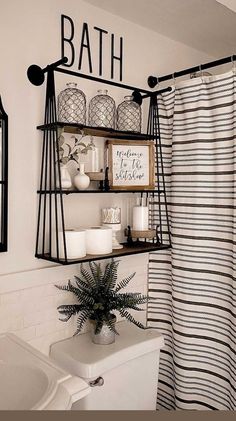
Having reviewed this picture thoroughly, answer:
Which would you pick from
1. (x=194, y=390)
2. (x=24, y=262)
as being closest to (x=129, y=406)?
(x=194, y=390)

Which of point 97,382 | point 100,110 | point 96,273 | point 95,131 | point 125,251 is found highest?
point 100,110

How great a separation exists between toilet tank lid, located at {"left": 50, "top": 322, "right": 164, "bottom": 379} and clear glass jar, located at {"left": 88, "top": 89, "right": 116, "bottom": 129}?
1002mm

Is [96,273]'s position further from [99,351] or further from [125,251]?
[99,351]

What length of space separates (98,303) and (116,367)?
28cm

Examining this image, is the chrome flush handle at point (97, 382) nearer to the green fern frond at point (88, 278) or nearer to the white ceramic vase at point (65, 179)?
the green fern frond at point (88, 278)

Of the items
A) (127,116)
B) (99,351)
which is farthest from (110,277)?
(127,116)

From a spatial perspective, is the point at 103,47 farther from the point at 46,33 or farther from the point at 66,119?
the point at 66,119

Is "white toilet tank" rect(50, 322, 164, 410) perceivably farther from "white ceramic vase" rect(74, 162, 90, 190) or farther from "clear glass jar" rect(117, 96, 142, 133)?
"clear glass jar" rect(117, 96, 142, 133)

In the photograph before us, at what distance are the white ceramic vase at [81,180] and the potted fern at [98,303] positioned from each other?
0.39 m

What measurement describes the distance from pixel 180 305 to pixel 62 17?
4.83ft

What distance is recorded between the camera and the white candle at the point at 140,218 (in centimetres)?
181

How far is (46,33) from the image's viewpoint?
1.54 meters

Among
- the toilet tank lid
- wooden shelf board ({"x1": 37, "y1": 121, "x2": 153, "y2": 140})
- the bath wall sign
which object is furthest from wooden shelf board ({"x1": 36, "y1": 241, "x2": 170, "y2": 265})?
the bath wall sign

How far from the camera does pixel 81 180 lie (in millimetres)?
1556
